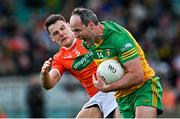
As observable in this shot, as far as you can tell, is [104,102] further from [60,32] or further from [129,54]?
[129,54]

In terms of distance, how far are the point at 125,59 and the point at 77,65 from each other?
1.80 metres

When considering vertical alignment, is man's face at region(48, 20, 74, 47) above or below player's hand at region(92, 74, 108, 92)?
above

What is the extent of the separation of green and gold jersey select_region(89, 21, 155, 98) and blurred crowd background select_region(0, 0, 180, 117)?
757 centimetres

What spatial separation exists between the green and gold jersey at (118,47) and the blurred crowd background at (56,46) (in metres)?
7.57

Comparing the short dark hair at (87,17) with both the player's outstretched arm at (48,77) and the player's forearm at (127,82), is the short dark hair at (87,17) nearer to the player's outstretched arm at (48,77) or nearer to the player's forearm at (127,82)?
the player's forearm at (127,82)

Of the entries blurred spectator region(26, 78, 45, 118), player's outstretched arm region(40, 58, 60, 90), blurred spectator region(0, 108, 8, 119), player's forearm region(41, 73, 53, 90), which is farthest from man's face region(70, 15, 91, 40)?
blurred spectator region(26, 78, 45, 118)

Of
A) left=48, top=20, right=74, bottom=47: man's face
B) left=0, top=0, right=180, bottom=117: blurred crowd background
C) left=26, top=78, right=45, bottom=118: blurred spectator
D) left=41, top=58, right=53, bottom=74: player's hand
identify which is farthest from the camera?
left=0, top=0, right=180, bottom=117: blurred crowd background

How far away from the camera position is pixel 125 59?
9117mm

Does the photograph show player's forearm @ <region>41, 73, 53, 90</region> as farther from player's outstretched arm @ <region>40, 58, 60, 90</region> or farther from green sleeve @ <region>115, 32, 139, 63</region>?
green sleeve @ <region>115, 32, 139, 63</region>

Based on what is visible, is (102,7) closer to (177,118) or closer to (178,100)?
(178,100)

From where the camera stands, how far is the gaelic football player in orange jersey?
10.7 meters

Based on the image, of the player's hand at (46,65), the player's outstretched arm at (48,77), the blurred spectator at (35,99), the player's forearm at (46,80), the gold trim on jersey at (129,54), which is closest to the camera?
the gold trim on jersey at (129,54)

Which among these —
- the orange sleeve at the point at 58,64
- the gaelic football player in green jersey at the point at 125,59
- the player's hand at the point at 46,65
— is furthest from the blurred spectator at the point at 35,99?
the gaelic football player in green jersey at the point at 125,59

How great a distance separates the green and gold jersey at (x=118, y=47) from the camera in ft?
29.9
